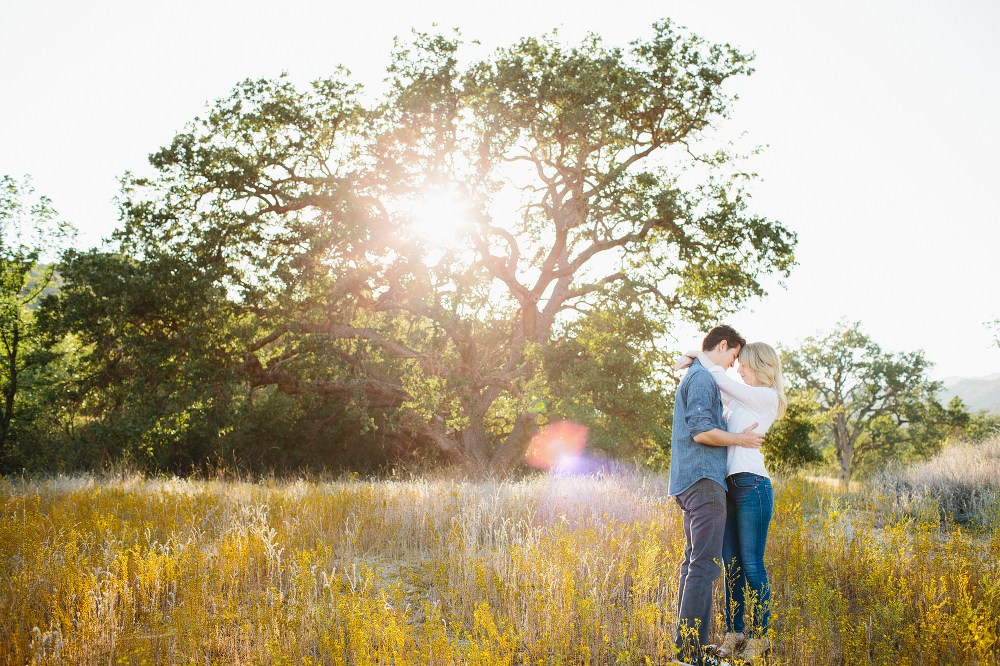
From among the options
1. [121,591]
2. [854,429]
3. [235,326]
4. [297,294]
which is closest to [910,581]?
[121,591]

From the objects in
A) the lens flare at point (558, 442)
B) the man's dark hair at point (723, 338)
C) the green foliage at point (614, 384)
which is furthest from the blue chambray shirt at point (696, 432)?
the lens flare at point (558, 442)

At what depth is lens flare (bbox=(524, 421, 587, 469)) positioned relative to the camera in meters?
14.3

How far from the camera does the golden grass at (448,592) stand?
3488 mm

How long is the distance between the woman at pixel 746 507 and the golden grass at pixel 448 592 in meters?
0.25

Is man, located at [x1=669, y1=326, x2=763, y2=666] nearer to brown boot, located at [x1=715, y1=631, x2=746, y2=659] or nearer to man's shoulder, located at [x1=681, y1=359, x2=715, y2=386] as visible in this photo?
man's shoulder, located at [x1=681, y1=359, x2=715, y2=386]

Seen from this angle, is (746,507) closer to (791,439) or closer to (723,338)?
(723,338)

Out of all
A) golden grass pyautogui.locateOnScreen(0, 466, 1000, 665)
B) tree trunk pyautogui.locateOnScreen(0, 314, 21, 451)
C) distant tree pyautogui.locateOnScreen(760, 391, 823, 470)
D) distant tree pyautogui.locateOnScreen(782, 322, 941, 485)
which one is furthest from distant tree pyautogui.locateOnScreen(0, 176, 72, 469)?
distant tree pyautogui.locateOnScreen(782, 322, 941, 485)

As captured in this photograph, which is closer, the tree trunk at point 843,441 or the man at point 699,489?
the man at point 699,489

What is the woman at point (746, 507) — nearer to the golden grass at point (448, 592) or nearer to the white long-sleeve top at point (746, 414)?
the white long-sleeve top at point (746, 414)

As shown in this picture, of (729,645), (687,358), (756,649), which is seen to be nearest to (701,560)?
(756,649)

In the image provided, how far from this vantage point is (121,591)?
4.30 m

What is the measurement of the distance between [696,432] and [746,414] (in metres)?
0.39

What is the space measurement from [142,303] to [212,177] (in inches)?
133

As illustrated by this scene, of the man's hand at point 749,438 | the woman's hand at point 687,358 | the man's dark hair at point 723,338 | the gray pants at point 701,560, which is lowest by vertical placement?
the gray pants at point 701,560
